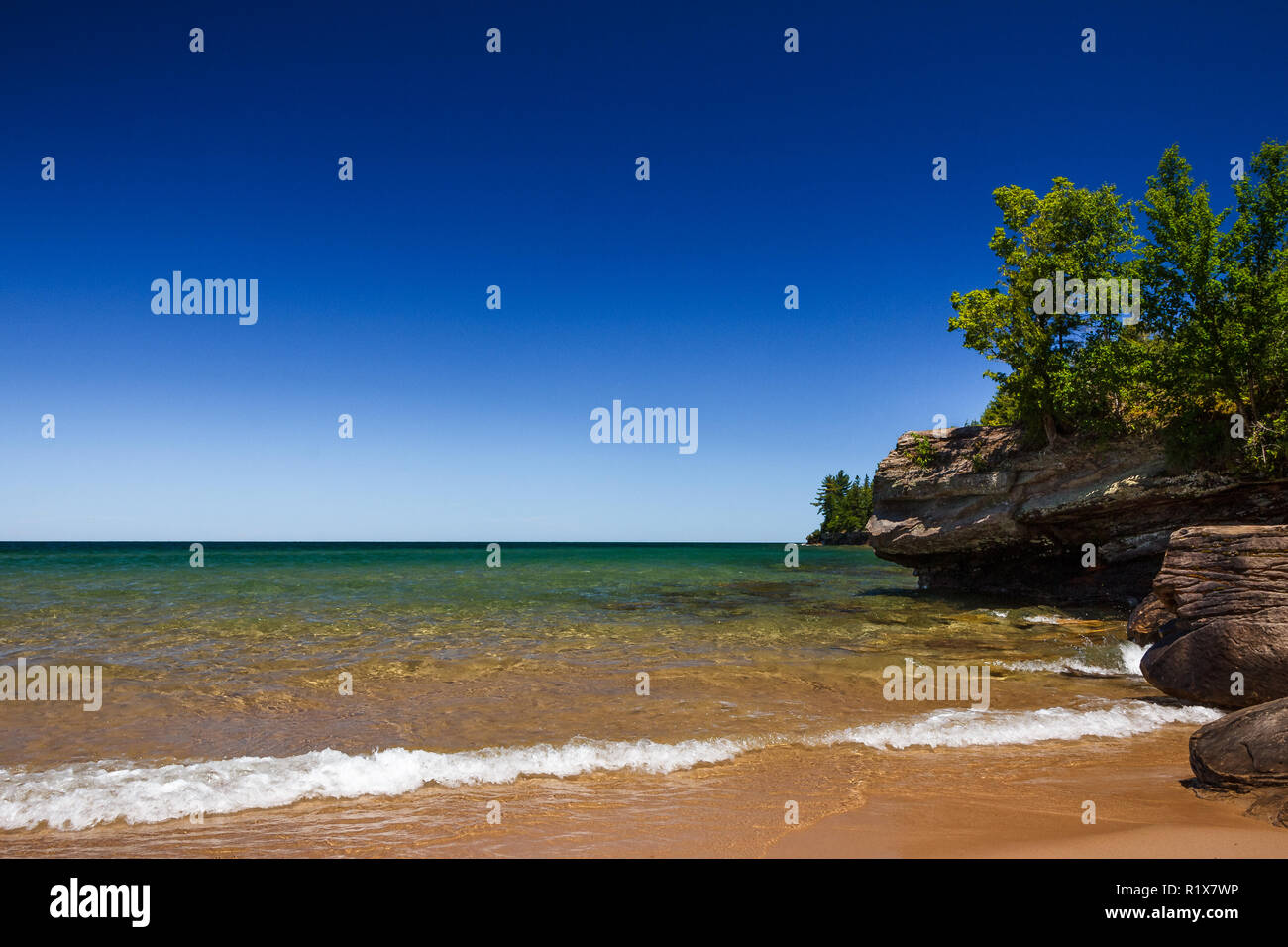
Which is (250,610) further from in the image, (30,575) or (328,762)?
(30,575)

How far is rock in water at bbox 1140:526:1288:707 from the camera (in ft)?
28.7

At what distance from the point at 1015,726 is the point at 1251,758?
3507mm

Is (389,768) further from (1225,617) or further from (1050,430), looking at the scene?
(1050,430)

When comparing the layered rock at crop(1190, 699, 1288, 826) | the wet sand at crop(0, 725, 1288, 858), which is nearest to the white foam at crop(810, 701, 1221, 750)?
the wet sand at crop(0, 725, 1288, 858)

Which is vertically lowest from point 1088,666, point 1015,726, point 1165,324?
point 1088,666

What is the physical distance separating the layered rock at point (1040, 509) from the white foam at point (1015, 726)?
15357 mm

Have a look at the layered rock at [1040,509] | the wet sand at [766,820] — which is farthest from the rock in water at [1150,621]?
the layered rock at [1040,509]

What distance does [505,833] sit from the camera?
5.77 metres

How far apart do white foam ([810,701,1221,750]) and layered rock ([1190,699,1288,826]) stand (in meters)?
2.60

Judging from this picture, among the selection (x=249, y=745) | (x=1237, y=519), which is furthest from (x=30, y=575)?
(x=1237, y=519)

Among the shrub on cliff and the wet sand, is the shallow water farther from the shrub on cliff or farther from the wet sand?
the shrub on cliff

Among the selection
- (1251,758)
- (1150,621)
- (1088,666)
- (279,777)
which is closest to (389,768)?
(279,777)

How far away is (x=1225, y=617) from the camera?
31.4ft
